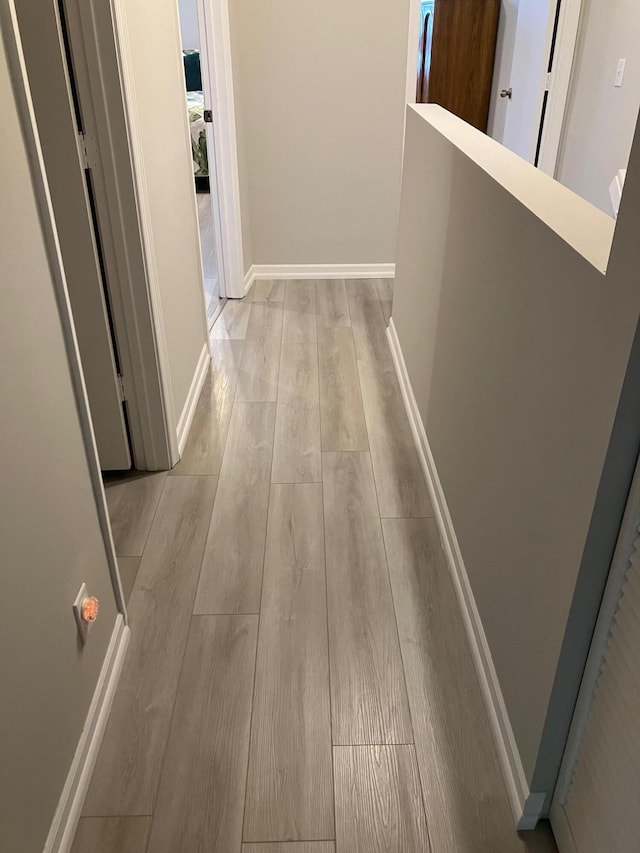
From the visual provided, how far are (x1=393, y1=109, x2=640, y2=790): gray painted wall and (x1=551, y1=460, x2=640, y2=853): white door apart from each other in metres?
0.03

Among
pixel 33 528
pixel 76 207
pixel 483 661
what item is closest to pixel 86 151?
pixel 76 207

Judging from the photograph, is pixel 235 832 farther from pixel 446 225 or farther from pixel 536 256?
pixel 446 225

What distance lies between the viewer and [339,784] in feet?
4.69

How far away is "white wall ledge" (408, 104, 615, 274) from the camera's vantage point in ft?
3.67

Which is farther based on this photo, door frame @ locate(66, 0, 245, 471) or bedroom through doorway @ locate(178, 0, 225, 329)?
bedroom through doorway @ locate(178, 0, 225, 329)

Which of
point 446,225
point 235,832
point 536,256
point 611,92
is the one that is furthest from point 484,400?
point 611,92

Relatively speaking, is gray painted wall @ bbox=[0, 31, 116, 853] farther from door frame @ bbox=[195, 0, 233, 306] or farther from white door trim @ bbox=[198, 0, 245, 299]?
white door trim @ bbox=[198, 0, 245, 299]

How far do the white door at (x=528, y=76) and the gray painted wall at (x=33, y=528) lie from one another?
354 centimetres

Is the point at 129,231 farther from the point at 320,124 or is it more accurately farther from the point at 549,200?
the point at 320,124

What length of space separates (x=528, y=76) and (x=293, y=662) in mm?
3951

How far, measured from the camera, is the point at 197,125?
635 cm

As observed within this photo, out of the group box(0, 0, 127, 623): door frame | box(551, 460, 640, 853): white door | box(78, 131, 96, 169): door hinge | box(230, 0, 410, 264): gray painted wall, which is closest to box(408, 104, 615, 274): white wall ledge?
box(551, 460, 640, 853): white door

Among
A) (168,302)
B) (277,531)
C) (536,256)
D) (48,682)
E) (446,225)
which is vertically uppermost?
→ (536,256)

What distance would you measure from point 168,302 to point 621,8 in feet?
8.40
